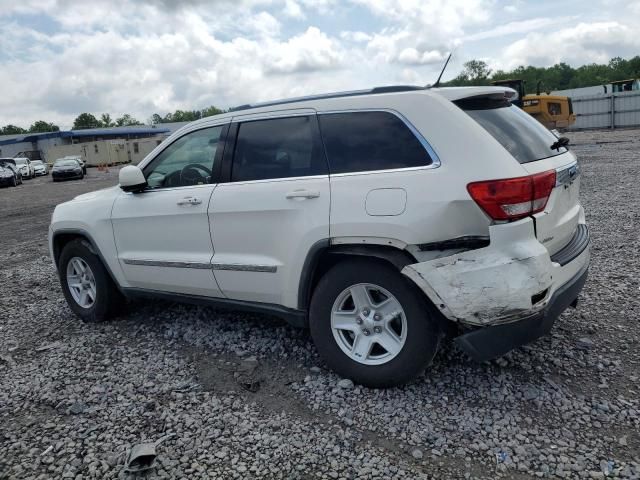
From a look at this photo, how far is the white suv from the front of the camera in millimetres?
2941

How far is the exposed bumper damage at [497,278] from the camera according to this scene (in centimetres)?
285

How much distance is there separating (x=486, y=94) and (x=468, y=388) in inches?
74.4

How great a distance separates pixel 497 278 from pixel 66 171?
112ft

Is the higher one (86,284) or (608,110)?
(608,110)

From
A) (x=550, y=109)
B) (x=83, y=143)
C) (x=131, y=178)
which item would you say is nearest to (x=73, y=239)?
(x=131, y=178)

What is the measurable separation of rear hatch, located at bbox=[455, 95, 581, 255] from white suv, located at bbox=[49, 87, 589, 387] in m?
0.01

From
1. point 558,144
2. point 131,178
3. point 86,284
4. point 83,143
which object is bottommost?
point 86,284

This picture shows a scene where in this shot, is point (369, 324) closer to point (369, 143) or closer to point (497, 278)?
point (497, 278)

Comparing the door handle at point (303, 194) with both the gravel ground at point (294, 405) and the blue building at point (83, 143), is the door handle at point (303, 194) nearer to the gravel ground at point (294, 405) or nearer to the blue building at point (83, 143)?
the gravel ground at point (294, 405)

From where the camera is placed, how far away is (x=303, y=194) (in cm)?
346

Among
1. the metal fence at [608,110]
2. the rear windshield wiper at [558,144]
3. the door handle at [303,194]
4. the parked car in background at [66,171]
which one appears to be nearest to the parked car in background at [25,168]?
the parked car in background at [66,171]

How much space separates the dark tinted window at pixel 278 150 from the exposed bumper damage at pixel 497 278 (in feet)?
3.58

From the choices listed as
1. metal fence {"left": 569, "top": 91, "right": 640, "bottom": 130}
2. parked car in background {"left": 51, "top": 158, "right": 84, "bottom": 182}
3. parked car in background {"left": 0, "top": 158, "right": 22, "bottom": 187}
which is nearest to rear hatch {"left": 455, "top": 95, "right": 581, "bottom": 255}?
metal fence {"left": 569, "top": 91, "right": 640, "bottom": 130}

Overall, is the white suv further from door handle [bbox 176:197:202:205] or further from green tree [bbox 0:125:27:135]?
green tree [bbox 0:125:27:135]
